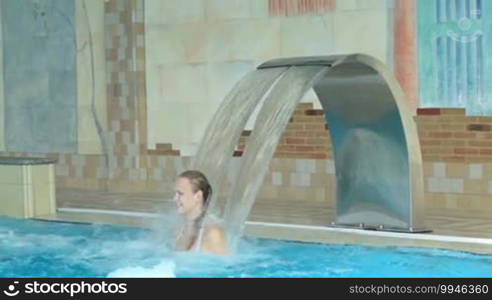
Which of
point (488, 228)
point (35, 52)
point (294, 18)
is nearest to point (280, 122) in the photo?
point (488, 228)

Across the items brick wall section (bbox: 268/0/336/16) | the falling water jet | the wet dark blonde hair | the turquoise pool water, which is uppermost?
brick wall section (bbox: 268/0/336/16)

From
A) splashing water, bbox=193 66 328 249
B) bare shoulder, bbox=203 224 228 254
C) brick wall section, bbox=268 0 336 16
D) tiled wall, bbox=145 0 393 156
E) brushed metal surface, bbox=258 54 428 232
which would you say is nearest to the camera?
bare shoulder, bbox=203 224 228 254

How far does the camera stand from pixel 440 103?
888 cm

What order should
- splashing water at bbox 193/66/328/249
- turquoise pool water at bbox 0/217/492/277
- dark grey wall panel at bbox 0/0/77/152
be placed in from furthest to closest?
dark grey wall panel at bbox 0/0/77/152 < splashing water at bbox 193/66/328/249 < turquoise pool water at bbox 0/217/492/277

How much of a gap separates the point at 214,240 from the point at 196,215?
0.64ft

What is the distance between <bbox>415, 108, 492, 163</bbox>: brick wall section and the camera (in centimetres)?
867

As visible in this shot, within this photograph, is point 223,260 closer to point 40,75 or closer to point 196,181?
point 196,181

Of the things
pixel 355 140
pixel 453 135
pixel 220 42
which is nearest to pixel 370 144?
pixel 355 140

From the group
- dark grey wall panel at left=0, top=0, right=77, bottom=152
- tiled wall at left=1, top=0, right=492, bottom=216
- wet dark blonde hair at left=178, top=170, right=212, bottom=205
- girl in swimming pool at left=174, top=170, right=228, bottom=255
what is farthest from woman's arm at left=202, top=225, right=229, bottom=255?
dark grey wall panel at left=0, top=0, right=77, bottom=152

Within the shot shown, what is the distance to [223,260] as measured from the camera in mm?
6348

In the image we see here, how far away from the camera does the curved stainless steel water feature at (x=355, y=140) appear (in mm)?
6906

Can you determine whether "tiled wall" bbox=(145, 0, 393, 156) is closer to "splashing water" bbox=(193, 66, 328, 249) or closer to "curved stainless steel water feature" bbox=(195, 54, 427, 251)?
"curved stainless steel water feature" bbox=(195, 54, 427, 251)

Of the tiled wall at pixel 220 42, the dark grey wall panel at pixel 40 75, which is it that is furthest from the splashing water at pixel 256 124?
the dark grey wall panel at pixel 40 75

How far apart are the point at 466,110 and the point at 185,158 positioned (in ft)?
10.9
